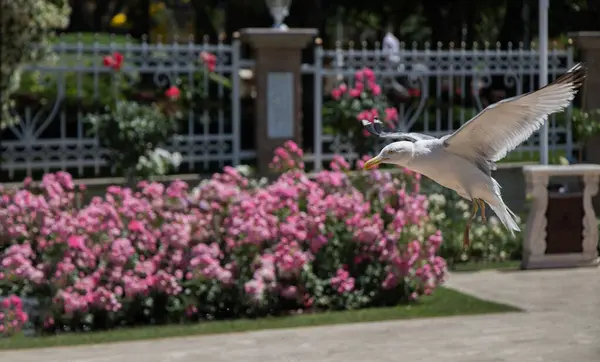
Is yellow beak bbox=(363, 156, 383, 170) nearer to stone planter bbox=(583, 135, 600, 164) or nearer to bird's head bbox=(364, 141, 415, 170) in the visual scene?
bird's head bbox=(364, 141, 415, 170)

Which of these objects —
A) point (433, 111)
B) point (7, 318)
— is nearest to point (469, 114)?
point (433, 111)

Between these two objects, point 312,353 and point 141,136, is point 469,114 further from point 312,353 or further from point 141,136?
point 312,353

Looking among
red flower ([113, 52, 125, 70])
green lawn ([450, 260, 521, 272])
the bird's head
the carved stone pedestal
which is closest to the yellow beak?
the bird's head

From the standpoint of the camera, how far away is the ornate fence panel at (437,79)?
15.5 m

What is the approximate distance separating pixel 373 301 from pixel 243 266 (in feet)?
3.92

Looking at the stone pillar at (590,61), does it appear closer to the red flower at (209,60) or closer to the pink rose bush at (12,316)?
the red flower at (209,60)

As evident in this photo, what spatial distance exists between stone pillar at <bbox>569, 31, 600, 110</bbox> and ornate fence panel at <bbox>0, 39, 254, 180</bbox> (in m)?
4.36

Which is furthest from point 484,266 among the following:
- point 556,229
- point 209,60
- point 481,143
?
point 481,143

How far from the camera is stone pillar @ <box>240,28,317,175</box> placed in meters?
15.0

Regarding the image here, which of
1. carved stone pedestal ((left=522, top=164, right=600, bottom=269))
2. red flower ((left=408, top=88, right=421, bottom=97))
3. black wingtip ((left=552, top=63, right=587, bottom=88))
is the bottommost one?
carved stone pedestal ((left=522, top=164, right=600, bottom=269))

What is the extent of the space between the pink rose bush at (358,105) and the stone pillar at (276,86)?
520 mm

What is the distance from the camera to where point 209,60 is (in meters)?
14.8

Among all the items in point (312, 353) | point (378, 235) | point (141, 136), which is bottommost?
point (312, 353)

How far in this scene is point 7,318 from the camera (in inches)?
362
